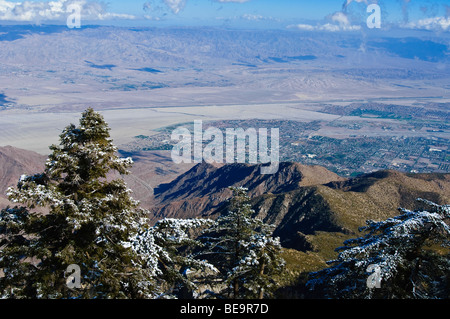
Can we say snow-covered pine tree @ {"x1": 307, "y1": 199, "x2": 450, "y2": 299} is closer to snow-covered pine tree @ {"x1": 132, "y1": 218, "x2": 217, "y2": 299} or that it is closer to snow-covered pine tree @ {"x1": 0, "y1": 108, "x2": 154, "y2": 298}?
snow-covered pine tree @ {"x1": 132, "y1": 218, "x2": 217, "y2": 299}

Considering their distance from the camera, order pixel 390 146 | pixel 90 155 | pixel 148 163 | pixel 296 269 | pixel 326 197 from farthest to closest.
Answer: pixel 390 146
pixel 148 163
pixel 326 197
pixel 296 269
pixel 90 155

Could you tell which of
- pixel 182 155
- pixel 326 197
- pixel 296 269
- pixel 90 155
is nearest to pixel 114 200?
pixel 90 155

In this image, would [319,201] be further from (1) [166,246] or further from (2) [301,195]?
(1) [166,246]

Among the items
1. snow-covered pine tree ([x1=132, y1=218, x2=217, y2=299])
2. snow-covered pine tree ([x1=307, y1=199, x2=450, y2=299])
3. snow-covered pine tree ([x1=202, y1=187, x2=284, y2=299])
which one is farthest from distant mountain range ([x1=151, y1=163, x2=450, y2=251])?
snow-covered pine tree ([x1=307, y1=199, x2=450, y2=299])

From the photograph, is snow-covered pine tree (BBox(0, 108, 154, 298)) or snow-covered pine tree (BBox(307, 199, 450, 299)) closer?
snow-covered pine tree (BBox(0, 108, 154, 298))

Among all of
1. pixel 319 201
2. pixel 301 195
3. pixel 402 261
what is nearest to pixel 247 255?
pixel 402 261

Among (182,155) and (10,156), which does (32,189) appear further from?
(182,155)
